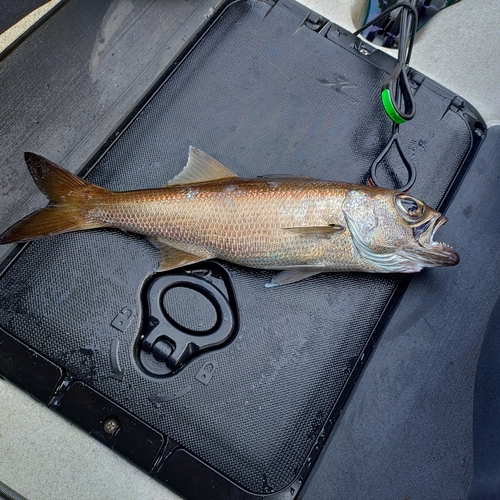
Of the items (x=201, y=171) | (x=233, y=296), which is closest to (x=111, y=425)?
(x=233, y=296)

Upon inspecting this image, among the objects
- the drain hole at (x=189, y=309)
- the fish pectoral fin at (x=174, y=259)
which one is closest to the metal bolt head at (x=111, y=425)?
the drain hole at (x=189, y=309)

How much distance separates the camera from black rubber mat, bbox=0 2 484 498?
4.63ft

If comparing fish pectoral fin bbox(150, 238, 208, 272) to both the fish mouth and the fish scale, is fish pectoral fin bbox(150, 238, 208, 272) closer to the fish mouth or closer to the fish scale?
the fish scale

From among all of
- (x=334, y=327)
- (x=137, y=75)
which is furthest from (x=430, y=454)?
(x=137, y=75)

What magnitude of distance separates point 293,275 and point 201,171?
0.44 m

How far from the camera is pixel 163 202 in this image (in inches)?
56.7

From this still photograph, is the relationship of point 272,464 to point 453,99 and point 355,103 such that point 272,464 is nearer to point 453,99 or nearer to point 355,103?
point 355,103

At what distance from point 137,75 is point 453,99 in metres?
1.22

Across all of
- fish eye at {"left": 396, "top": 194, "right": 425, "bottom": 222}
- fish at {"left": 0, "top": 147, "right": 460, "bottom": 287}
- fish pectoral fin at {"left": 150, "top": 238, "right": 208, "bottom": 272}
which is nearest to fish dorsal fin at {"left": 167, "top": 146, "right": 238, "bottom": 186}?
fish at {"left": 0, "top": 147, "right": 460, "bottom": 287}

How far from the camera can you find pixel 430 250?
1446mm

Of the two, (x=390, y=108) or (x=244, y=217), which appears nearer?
(x=244, y=217)

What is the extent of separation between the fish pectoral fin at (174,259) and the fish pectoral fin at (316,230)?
29 cm

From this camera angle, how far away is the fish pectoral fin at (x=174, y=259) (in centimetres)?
146

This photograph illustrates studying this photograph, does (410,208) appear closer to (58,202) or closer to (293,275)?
(293,275)
